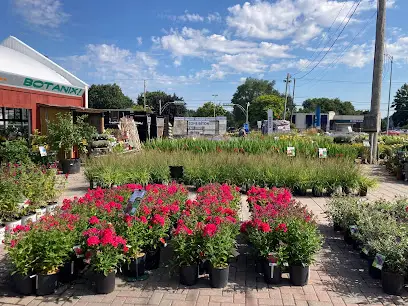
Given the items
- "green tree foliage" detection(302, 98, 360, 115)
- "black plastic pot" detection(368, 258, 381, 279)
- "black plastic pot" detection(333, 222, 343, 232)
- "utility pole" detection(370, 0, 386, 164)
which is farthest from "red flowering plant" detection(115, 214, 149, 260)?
"green tree foliage" detection(302, 98, 360, 115)

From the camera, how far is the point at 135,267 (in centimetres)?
356

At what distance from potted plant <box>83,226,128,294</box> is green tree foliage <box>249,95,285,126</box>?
66302 millimetres

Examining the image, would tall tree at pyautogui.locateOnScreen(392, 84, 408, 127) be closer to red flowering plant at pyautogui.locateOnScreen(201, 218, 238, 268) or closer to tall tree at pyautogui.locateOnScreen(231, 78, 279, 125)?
tall tree at pyautogui.locateOnScreen(231, 78, 279, 125)

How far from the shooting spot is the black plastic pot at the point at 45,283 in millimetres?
3178

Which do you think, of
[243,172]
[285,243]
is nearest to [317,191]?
[243,172]

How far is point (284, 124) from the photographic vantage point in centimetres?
3059

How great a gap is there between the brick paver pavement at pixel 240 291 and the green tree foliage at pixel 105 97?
5918 centimetres

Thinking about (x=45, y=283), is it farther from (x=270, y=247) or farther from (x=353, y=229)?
(x=353, y=229)

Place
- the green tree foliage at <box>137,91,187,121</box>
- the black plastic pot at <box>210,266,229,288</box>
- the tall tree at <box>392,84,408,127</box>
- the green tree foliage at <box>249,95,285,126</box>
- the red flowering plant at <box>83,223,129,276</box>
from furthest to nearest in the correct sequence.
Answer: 1. the tall tree at <box>392,84,408,127</box>
2. the green tree foliage at <box>249,95,285,126</box>
3. the green tree foliage at <box>137,91,187,121</box>
4. the black plastic pot at <box>210,266,229,288</box>
5. the red flowering plant at <box>83,223,129,276</box>

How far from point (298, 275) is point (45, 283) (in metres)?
2.51

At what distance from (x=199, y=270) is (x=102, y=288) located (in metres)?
1.00

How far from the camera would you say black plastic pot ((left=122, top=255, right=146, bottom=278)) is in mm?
3545

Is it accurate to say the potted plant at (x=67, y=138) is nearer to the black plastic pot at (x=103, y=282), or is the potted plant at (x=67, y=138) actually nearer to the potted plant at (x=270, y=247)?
the black plastic pot at (x=103, y=282)

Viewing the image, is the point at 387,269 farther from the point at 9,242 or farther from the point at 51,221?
the point at 9,242
